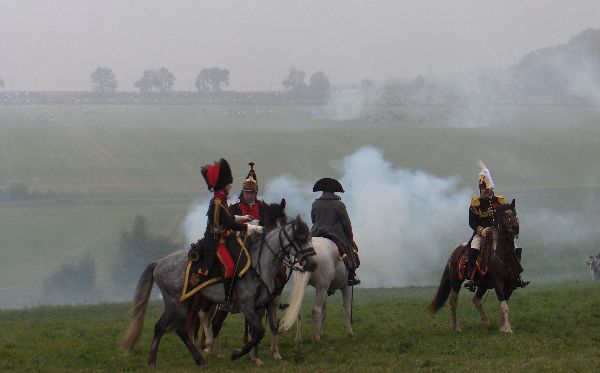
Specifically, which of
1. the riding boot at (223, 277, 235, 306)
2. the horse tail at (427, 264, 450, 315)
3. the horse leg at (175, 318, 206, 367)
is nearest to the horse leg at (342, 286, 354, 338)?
the horse tail at (427, 264, 450, 315)

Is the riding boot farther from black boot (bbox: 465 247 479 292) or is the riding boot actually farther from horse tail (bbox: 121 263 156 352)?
black boot (bbox: 465 247 479 292)

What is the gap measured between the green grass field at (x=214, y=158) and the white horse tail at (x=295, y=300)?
3667 centimetres

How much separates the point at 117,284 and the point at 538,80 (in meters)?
101

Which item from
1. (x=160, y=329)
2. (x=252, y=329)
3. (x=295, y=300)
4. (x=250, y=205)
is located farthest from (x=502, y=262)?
(x=160, y=329)

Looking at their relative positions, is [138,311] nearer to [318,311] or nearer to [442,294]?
[318,311]

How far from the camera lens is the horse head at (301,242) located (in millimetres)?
18484

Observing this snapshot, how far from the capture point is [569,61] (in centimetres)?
15562

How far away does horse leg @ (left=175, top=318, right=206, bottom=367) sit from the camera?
1877cm

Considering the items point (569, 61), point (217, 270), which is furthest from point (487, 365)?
point (569, 61)

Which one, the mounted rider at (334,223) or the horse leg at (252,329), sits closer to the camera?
the horse leg at (252,329)

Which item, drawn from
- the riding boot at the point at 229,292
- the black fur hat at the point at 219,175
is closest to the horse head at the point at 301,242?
the riding boot at the point at 229,292

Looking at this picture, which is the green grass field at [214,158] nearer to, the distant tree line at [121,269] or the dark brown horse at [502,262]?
the distant tree line at [121,269]

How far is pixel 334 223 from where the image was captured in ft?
74.2

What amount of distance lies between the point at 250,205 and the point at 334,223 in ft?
8.15
